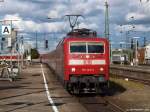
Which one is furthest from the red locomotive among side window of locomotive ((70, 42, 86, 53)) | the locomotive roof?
the locomotive roof

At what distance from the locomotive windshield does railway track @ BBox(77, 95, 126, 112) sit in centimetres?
245

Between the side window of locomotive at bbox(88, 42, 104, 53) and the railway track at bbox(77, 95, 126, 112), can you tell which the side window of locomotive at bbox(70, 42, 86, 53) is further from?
the railway track at bbox(77, 95, 126, 112)

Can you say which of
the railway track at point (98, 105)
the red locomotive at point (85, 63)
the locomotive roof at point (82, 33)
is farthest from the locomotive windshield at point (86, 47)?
the railway track at point (98, 105)

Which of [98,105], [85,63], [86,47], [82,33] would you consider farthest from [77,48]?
[98,105]

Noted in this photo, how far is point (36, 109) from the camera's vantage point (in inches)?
750

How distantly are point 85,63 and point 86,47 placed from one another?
37.1 inches

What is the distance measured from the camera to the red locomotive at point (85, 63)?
25.9 metres

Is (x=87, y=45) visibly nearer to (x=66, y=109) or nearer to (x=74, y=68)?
(x=74, y=68)

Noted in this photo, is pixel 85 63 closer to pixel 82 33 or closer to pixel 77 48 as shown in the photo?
pixel 77 48

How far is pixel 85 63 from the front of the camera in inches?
1024

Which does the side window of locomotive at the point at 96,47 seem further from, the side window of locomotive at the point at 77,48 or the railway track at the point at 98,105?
the railway track at the point at 98,105

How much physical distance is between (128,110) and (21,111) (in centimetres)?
406

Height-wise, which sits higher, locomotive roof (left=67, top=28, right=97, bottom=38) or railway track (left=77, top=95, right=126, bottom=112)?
locomotive roof (left=67, top=28, right=97, bottom=38)

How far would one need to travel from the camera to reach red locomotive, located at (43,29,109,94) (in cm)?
2594
